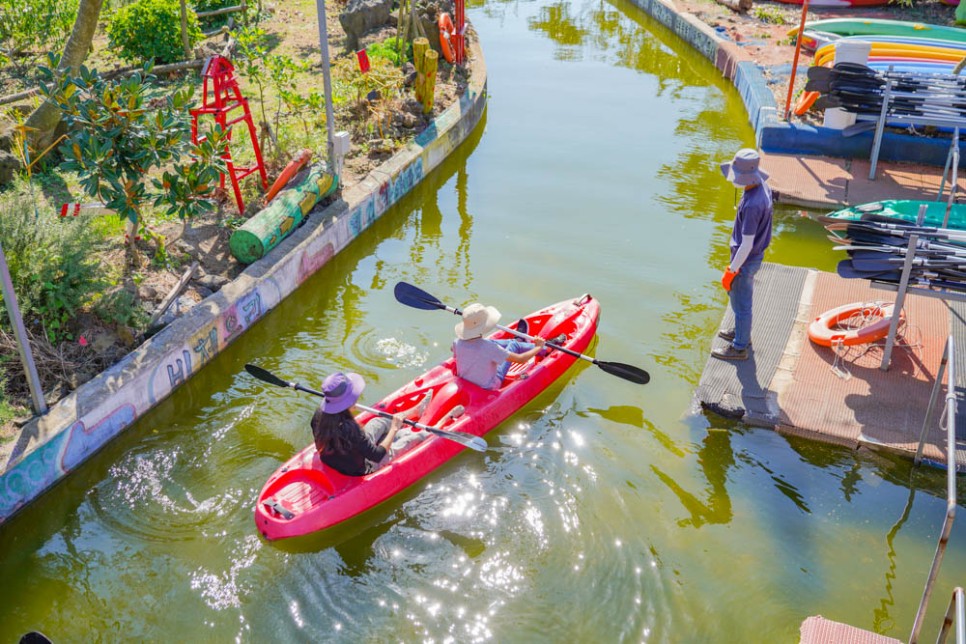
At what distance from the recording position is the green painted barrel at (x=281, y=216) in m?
9.17

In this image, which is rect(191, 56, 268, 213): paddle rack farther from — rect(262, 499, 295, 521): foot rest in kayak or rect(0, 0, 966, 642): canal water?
rect(262, 499, 295, 521): foot rest in kayak

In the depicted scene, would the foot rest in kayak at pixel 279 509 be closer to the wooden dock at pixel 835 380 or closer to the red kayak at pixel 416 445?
the red kayak at pixel 416 445

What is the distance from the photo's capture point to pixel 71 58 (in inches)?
405

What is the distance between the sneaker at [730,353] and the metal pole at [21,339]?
598 cm

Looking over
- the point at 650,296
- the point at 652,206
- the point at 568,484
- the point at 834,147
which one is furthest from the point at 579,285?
the point at 834,147

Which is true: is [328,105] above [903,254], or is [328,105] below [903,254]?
above

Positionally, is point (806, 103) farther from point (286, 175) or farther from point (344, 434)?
point (344, 434)

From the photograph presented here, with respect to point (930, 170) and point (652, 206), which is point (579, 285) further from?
point (930, 170)

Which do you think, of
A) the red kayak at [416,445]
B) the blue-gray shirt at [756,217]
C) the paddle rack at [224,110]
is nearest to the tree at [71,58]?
the paddle rack at [224,110]

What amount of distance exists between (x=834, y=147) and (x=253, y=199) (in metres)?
8.31

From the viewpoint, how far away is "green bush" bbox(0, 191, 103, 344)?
24.8 ft

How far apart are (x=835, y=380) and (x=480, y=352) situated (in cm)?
330

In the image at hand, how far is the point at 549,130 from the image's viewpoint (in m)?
14.4

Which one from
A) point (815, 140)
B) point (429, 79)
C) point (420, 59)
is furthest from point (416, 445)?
point (815, 140)
